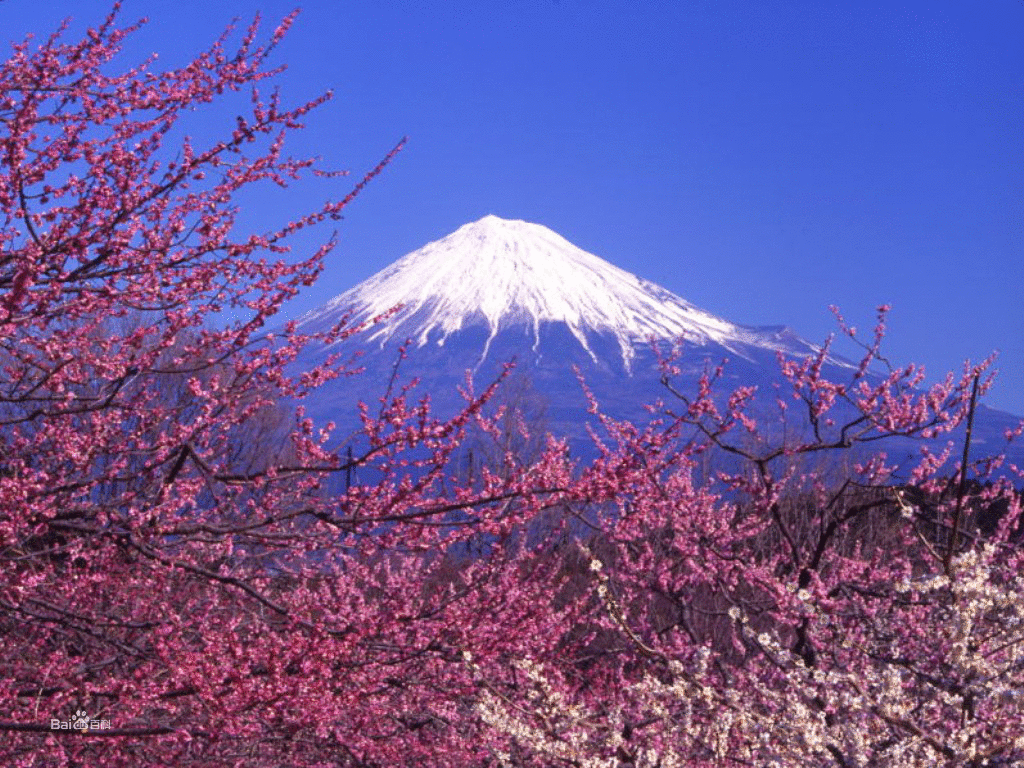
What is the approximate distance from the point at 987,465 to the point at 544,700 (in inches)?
179

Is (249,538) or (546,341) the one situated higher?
(546,341)

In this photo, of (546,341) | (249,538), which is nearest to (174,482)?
(249,538)

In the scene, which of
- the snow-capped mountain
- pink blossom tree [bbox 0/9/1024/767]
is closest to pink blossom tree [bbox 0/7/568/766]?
pink blossom tree [bbox 0/9/1024/767]

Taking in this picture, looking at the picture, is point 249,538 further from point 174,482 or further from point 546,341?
point 546,341

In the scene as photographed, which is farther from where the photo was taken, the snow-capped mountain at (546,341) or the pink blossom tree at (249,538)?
the snow-capped mountain at (546,341)

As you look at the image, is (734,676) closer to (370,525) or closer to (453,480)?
(453,480)

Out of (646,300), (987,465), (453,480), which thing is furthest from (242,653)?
(646,300)

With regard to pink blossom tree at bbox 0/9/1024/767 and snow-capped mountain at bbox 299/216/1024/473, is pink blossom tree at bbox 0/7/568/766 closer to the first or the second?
pink blossom tree at bbox 0/9/1024/767

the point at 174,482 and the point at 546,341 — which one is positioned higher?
the point at 546,341

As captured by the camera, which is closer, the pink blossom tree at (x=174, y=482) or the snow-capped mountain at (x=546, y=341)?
the pink blossom tree at (x=174, y=482)

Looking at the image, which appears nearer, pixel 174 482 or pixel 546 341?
pixel 174 482

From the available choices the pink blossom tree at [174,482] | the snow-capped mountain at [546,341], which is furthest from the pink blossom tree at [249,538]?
the snow-capped mountain at [546,341]

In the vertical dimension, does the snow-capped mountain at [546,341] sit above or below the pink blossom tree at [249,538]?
above

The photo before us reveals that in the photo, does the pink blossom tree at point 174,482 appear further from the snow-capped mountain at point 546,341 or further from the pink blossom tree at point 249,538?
the snow-capped mountain at point 546,341
